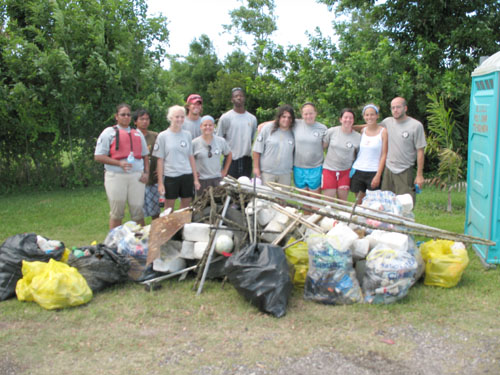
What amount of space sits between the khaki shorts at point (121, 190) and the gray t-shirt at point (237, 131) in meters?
1.36

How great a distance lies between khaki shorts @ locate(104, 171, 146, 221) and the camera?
18.9 ft

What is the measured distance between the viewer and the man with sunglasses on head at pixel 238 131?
21.8 ft

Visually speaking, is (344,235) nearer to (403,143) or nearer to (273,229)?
(273,229)

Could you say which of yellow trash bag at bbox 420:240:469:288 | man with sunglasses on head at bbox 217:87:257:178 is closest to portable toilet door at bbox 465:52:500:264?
yellow trash bag at bbox 420:240:469:288

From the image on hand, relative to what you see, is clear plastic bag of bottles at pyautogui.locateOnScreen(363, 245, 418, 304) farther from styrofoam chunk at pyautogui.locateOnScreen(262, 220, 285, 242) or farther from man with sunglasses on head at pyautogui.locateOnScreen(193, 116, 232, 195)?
man with sunglasses on head at pyautogui.locateOnScreen(193, 116, 232, 195)

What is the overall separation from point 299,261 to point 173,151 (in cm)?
215

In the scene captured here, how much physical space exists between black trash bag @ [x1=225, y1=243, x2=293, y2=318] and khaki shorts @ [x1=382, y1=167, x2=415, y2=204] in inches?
96.0

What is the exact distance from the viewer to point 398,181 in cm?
616

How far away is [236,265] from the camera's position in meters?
4.25

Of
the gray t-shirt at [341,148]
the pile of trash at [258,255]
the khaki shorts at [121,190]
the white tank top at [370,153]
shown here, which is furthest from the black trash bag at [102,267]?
the white tank top at [370,153]

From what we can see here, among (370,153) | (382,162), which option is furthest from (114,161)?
(382,162)

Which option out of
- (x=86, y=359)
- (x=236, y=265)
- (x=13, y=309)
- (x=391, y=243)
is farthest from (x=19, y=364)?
(x=391, y=243)

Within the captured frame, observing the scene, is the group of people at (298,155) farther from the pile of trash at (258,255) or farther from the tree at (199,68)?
the tree at (199,68)

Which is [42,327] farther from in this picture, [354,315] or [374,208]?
[374,208]
